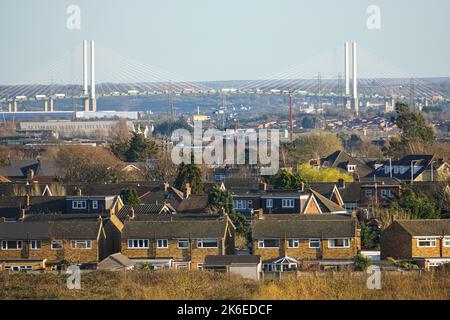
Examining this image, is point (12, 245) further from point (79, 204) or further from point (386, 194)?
point (386, 194)

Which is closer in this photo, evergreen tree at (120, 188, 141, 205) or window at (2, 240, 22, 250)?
window at (2, 240, 22, 250)

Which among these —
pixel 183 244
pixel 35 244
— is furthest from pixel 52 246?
pixel 183 244

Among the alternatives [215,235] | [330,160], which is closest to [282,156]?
[330,160]

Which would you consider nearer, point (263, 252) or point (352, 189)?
point (263, 252)

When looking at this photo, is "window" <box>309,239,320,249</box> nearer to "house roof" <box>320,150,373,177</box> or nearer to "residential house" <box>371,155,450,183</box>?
"residential house" <box>371,155,450,183</box>

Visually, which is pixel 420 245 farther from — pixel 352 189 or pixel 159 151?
pixel 159 151

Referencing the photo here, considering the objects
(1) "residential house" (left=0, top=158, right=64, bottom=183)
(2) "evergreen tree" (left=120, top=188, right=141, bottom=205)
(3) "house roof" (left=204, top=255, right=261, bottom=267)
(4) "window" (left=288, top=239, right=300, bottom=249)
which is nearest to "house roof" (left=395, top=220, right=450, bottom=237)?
(4) "window" (left=288, top=239, right=300, bottom=249)
